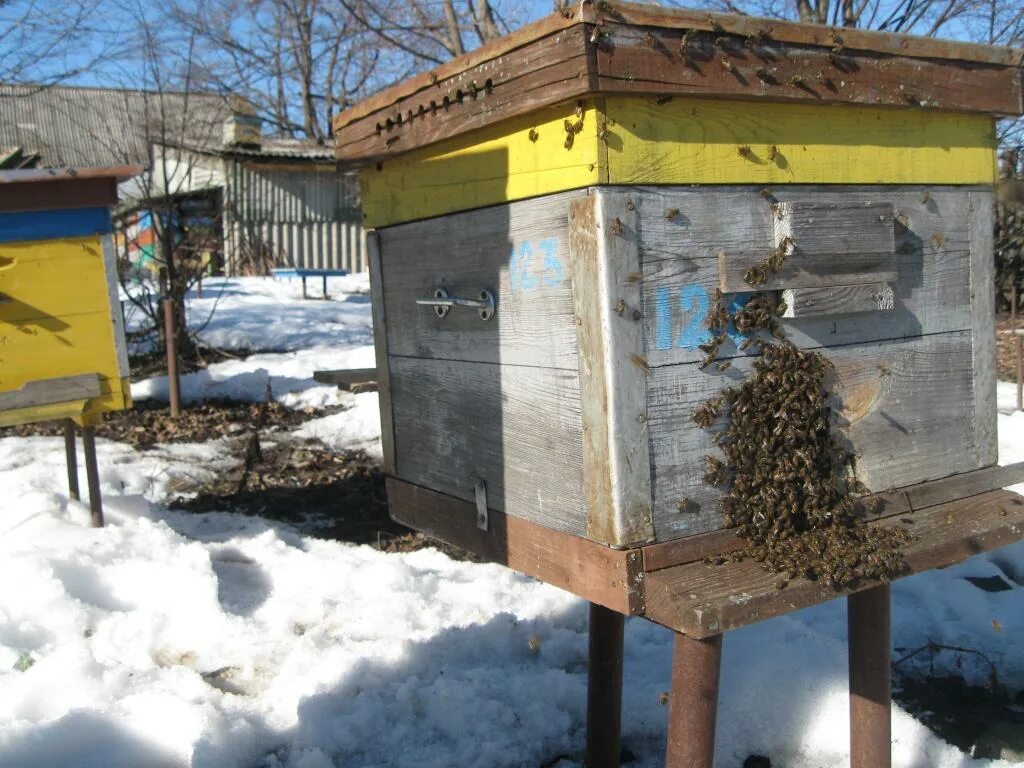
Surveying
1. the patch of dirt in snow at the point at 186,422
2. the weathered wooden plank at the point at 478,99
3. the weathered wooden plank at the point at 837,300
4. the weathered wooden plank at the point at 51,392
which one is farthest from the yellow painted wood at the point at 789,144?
the patch of dirt in snow at the point at 186,422

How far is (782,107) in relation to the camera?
6.03 ft

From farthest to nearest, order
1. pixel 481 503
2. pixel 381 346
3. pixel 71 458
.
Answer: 1. pixel 71 458
2. pixel 381 346
3. pixel 481 503

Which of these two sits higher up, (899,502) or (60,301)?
(60,301)

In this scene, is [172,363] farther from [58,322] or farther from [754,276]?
[754,276]

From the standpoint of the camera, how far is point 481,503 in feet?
Result: 6.99

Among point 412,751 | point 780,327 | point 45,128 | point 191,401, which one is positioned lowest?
point 412,751

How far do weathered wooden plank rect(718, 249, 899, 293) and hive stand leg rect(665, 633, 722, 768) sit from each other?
2.23 feet

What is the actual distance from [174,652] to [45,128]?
1044 inches

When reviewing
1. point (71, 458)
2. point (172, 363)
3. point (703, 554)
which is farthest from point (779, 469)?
point (172, 363)

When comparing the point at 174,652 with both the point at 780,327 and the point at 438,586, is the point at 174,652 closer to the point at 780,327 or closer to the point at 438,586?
the point at 438,586

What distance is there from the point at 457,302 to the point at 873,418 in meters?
0.90

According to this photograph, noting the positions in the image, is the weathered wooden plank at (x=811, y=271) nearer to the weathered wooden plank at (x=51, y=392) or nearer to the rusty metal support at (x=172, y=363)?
the weathered wooden plank at (x=51, y=392)

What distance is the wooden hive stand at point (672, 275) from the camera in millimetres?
1671

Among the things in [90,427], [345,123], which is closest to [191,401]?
[90,427]
